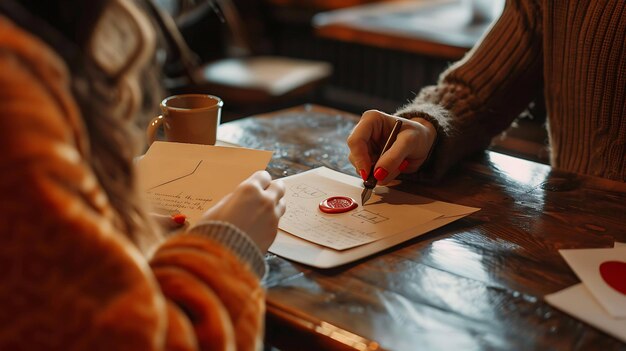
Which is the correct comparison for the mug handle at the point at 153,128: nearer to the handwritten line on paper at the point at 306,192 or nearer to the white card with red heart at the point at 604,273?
the handwritten line on paper at the point at 306,192

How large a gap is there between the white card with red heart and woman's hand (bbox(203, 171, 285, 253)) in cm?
36

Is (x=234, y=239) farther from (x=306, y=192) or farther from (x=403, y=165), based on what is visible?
(x=403, y=165)

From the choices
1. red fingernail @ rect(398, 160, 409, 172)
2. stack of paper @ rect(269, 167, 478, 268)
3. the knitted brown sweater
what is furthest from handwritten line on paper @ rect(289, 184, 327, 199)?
the knitted brown sweater

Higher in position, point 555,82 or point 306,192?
point 555,82

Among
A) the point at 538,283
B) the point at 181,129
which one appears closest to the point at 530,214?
the point at 538,283

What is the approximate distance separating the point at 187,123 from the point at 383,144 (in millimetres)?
329

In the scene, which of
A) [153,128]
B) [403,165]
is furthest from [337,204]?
[153,128]

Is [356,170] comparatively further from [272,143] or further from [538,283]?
[538,283]

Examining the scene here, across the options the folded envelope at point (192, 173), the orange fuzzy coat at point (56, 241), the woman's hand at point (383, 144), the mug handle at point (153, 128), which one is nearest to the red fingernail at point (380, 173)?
the woman's hand at point (383, 144)

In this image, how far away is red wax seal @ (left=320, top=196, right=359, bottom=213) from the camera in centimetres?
99

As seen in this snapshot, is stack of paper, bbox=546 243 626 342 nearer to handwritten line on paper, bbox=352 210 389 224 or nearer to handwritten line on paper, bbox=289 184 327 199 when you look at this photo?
handwritten line on paper, bbox=352 210 389 224

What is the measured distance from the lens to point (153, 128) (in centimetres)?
117

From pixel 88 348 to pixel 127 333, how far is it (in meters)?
0.03

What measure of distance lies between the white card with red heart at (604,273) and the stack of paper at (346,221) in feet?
0.59
